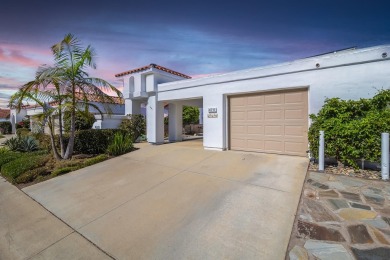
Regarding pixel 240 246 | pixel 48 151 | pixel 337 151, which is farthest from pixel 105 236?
pixel 48 151

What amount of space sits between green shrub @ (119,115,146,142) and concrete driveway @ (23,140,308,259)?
5.81 meters

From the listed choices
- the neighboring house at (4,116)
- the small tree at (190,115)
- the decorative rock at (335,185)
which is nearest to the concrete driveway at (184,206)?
the decorative rock at (335,185)

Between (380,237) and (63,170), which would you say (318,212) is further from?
(63,170)

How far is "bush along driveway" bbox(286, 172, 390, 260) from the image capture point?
2232 mm

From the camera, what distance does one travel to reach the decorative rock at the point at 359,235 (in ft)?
7.80

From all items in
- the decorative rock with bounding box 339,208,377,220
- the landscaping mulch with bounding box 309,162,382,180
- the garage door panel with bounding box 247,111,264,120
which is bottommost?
the decorative rock with bounding box 339,208,377,220

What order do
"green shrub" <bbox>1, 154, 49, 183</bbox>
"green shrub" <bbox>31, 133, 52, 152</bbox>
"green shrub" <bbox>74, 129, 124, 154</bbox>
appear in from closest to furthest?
"green shrub" <bbox>1, 154, 49, 183</bbox> → "green shrub" <bbox>74, 129, 124, 154</bbox> → "green shrub" <bbox>31, 133, 52, 152</bbox>

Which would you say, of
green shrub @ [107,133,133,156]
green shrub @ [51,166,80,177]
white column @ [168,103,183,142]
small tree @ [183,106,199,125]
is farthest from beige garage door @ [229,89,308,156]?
small tree @ [183,106,199,125]

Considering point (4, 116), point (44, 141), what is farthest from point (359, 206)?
point (4, 116)

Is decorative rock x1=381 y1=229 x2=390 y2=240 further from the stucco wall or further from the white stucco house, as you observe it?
the stucco wall

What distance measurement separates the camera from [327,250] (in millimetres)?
2242

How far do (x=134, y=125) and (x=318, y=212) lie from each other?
10903 millimetres

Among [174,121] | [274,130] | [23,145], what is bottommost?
[23,145]

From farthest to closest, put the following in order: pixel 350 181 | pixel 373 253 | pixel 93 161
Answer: pixel 93 161
pixel 350 181
pixel 373 253
